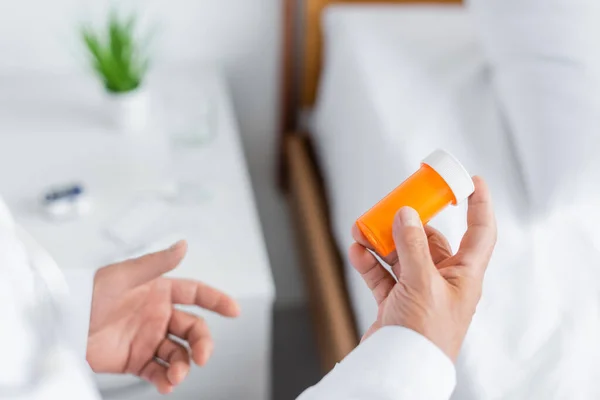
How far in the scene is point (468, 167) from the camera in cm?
94

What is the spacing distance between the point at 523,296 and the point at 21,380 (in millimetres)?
513

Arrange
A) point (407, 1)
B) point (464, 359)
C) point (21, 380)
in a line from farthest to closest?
point (407, 1), point (464, 359), point (21, 380)

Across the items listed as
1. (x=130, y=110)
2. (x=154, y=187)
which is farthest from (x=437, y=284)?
(x=130, y=110)

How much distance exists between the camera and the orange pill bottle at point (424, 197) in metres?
0.62

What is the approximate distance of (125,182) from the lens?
106 centimetres

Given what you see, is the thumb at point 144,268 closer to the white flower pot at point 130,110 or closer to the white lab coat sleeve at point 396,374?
the white lab coat sleeve at point 396,374

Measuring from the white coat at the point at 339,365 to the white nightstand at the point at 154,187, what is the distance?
0.31m

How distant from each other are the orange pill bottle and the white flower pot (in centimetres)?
63

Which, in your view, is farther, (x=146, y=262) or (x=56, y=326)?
(x=146, y=262)

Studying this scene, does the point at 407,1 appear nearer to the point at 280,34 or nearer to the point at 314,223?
the point at 280,34

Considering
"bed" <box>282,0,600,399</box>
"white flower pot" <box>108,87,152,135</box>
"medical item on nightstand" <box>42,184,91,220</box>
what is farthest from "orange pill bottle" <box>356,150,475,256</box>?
"white flower pot" <box>108,87,152,135</box>

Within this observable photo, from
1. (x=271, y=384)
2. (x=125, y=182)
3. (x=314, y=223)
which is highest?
(x=125, y=182)

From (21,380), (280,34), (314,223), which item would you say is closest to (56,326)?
(21,380)

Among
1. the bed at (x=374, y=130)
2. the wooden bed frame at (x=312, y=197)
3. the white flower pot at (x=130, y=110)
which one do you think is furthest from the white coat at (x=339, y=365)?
the white flower pot at (x=130, y=110)
